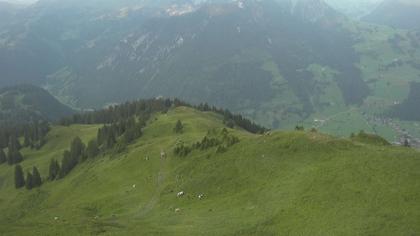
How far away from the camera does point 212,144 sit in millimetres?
117000

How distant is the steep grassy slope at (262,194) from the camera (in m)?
62.4

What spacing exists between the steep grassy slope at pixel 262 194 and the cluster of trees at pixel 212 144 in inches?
89.9

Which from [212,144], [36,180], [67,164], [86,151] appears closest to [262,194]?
[212,144]

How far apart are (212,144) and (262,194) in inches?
1544

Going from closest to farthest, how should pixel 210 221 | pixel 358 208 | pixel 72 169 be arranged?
pixel 358 208
pixel 210 221
pixel 72 169

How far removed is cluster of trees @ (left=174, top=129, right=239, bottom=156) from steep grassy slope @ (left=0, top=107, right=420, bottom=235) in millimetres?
2283

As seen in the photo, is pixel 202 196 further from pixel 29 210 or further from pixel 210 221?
pixel 29 210

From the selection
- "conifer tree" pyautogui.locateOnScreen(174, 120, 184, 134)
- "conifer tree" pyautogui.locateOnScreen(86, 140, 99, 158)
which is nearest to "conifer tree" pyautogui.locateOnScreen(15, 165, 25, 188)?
"conifer tree" pyautogui.locateOnScreen(86, 140, 99, 158)

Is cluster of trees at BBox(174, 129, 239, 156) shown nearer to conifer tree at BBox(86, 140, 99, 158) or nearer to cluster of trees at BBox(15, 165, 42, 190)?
conifer tree at BBox(86, 140, 99, 158)

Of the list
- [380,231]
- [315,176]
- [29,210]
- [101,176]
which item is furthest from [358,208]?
[29,210]

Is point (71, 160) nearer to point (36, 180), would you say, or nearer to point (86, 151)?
point (86, 151)

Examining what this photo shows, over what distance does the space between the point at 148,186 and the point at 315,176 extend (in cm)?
4751

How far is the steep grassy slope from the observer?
62406 millimetres

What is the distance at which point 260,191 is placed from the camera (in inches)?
3177
